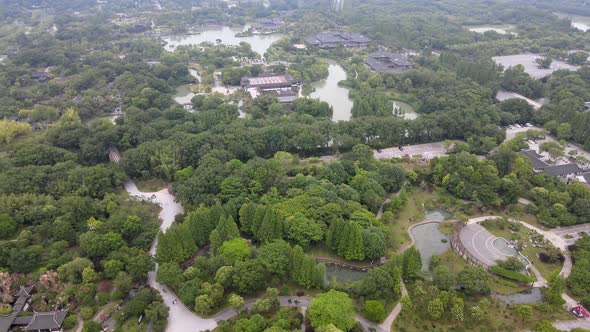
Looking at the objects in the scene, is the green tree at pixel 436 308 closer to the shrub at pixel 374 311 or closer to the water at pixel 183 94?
the shrub at pixel 374 311

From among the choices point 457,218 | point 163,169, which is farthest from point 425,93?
point 163,169

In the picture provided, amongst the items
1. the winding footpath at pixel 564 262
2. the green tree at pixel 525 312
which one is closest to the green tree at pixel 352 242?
the green tree at pixel 525 312

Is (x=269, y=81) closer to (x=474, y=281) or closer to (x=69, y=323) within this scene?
(x=474, y=281)

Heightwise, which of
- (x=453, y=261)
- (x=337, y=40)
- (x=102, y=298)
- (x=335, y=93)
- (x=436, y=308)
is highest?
(x=337, y=40)

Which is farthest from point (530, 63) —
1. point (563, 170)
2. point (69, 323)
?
point (69, 323)

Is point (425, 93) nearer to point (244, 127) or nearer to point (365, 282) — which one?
point (244, 127)

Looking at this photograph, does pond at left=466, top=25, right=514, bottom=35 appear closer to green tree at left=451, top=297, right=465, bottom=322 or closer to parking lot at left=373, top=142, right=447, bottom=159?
parking lot at left=373, top=142, right=447, bottom=159

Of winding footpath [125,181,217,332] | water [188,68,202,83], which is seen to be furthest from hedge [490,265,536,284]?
water [188,68,202,83]
